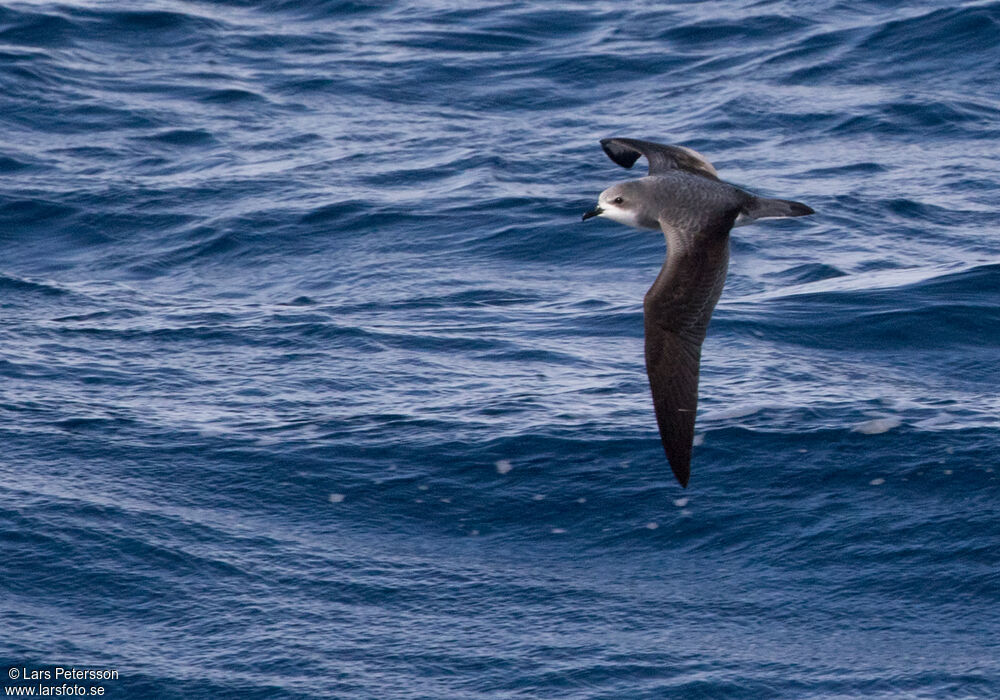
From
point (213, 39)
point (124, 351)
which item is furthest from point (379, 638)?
point (213, 39)

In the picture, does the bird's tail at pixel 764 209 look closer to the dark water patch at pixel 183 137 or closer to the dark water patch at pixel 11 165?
the dark water patch at pixel 183 137

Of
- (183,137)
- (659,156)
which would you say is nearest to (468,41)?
(183,137)

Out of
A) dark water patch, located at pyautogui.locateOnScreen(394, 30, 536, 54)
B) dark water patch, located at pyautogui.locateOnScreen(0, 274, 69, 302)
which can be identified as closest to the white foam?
dark water patch, located at pyautogui.locateOnScreen(0, 274, 69, 302)

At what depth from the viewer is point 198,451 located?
1162cm

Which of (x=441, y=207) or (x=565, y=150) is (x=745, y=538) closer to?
(x=441, y=207)

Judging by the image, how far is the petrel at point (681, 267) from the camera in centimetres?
881

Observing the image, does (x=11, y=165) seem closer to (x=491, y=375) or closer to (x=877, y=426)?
(x=491, y=375)

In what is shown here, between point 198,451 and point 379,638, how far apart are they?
2729 millimetres

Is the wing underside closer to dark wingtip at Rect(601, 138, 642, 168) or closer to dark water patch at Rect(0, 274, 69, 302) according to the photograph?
dark wingtip at Rect(601, 138, 642, 168)

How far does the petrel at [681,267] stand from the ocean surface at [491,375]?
1565 mm

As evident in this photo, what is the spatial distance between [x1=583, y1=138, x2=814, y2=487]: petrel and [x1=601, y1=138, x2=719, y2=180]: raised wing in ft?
1.00

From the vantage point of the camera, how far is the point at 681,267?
9164mm

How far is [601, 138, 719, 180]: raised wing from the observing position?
35.0 feet

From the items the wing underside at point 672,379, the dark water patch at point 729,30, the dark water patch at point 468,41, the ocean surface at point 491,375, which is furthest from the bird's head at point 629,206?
the dark water patch at point 468,41
